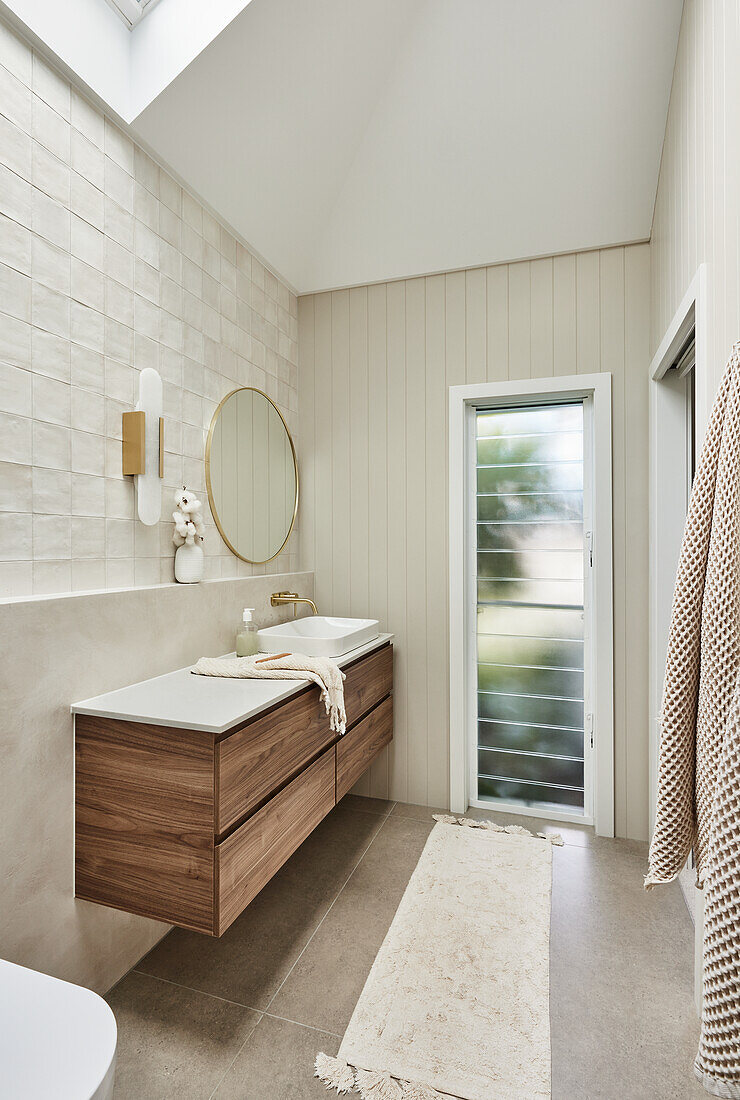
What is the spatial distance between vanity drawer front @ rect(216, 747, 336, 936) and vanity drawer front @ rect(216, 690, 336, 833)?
46 millimetres

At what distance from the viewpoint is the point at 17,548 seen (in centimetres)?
145

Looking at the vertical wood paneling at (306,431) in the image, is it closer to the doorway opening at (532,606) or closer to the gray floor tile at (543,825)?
the doorway opening at (532,606)

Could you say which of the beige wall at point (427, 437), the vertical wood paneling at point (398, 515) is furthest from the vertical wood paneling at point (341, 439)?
the vertical wood paneling at point (398, 515)

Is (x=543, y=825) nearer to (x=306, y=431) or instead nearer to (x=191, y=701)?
(x=191, y=701)

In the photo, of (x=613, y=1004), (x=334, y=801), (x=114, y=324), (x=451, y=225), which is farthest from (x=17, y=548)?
(x=451, y=225)

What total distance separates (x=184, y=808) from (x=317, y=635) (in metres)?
1.35

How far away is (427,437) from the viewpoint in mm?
2789

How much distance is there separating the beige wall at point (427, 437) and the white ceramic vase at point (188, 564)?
1.01 metres

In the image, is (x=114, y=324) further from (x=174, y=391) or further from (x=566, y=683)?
(x=566, y=683)

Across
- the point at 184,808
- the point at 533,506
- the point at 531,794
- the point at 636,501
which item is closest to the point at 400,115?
the point at 533,506

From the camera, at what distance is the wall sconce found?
179 centimetres

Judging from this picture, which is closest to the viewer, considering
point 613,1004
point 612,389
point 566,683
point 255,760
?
point 255,760

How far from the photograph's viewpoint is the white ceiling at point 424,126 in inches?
77.2

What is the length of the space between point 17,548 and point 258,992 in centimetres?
136
